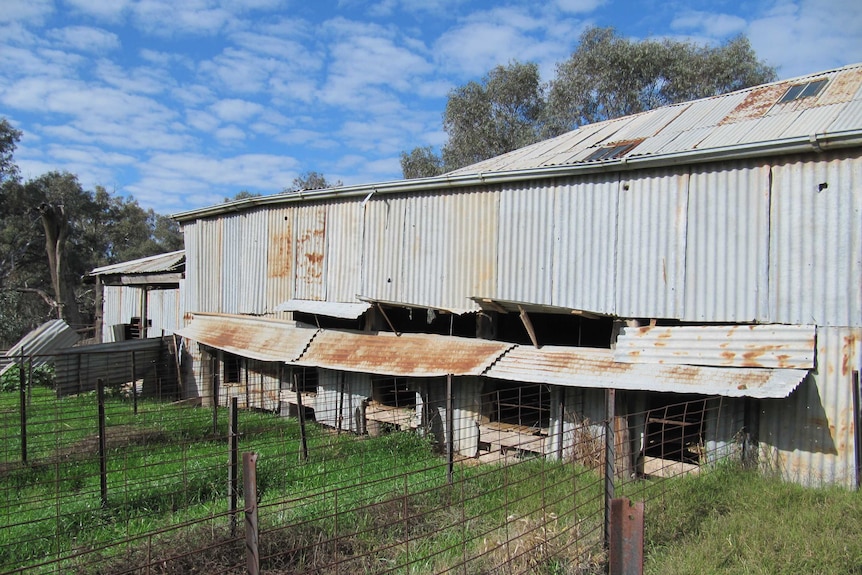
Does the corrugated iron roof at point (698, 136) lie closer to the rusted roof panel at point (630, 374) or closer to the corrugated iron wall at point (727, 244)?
the corrugated iron wall at point (727, 244)

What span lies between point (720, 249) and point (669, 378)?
2.14 metres

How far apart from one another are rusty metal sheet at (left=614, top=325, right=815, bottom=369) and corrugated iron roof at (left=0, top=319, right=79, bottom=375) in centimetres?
1690

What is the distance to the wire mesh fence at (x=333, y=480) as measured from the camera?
5.21 metres

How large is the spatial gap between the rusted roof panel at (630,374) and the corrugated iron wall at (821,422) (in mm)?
632

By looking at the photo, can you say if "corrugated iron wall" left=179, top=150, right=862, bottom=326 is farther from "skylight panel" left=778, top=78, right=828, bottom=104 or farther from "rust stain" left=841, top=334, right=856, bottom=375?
"skylight panel" left=778, top=78, right=828, bottom=104

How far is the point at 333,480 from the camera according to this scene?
27.8 ft

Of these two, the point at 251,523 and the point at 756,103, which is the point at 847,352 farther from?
the point at 251,523

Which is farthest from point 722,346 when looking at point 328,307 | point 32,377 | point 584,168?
point 32,377

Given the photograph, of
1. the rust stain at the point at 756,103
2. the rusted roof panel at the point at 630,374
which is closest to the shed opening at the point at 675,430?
the rusted roof panel at the point at 630,374

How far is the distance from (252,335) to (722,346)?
10.3 meters

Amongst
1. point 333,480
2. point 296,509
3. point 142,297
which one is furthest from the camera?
point 142,297

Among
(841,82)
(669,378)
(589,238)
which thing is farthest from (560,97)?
(669,378)

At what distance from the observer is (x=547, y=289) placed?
10.7 m

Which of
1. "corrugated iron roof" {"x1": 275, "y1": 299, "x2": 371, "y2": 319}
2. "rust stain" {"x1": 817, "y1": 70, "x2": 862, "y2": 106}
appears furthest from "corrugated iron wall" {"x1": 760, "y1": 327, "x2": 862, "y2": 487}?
"corrugated iron roof" {"x1": 275, "y1": 299, "x2": 371, "y2": 319}
